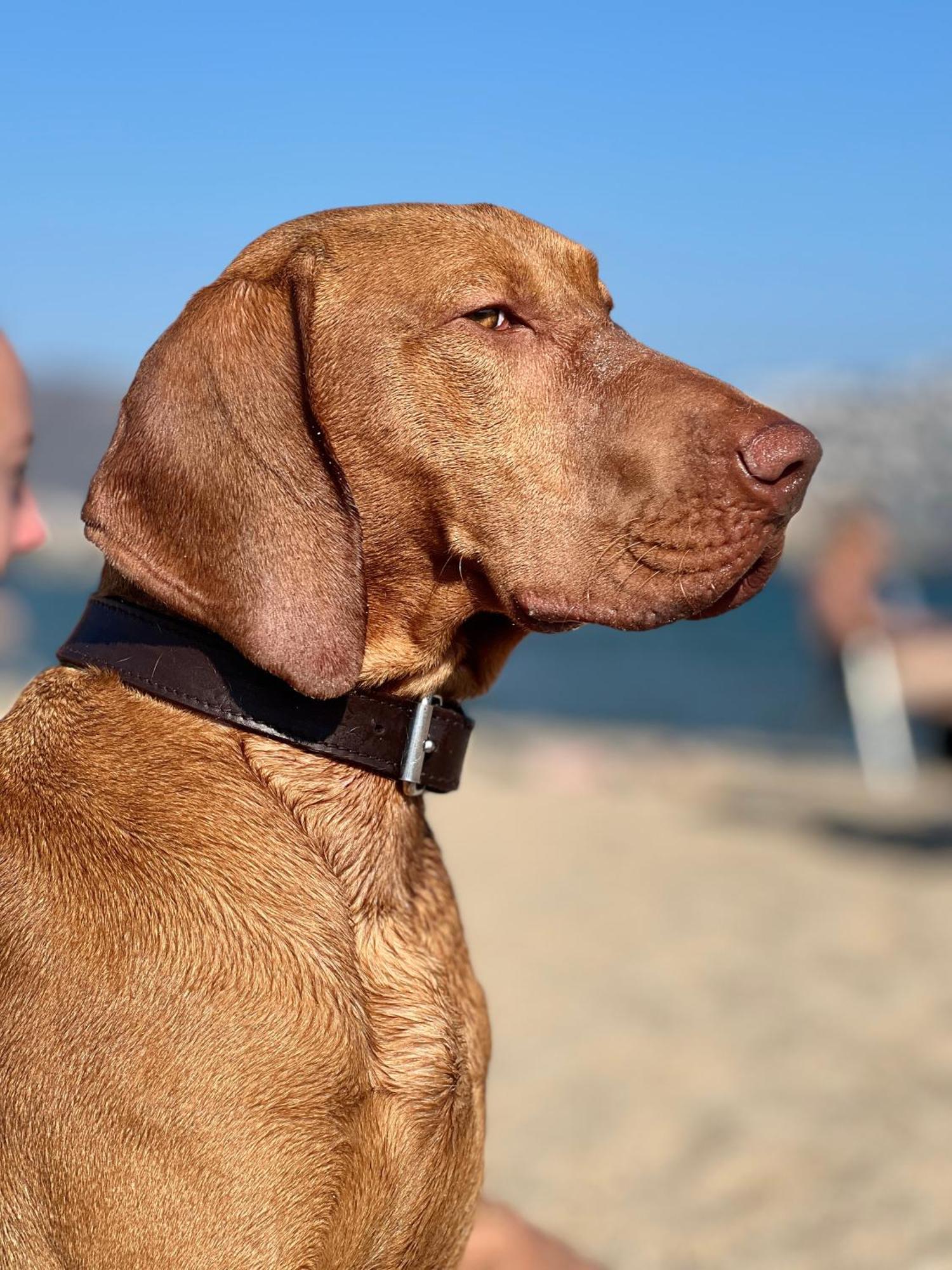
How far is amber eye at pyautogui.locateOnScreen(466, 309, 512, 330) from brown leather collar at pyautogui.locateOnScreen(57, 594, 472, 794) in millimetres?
673

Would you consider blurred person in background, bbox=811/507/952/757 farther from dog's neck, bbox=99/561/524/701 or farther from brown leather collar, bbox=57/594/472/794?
brown leather collar, bbox=57/594/472/794

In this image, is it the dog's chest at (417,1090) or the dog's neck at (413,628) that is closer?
the dog's chest at (417,1090)

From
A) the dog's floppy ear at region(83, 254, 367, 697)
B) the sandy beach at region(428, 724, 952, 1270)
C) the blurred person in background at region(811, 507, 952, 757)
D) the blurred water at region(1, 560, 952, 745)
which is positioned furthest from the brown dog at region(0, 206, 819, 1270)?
the blurred water at region(1, 560, 952, 745)

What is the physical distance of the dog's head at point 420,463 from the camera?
2355 mm

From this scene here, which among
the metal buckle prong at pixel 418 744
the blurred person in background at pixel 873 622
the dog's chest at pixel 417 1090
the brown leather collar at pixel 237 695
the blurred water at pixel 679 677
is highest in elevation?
the brown leather collar at pixel 237 695

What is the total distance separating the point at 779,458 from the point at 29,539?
179cm

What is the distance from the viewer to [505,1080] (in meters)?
6.39

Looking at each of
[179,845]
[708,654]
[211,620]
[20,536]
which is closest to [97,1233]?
[179,845]

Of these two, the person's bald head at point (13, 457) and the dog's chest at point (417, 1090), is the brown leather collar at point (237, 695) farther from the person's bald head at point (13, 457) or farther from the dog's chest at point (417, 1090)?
the person's bald head at point (13, 457)

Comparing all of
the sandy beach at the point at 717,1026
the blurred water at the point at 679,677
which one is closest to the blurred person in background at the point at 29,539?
the sandy beach at the point at 717,1026

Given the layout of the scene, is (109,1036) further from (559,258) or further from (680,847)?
(680,847)

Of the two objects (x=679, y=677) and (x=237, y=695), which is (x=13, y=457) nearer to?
(x=237, y=695)

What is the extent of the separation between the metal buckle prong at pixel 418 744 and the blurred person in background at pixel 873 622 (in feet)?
33.6

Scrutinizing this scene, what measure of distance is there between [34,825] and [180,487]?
1.91 ft
